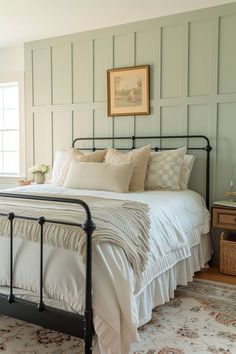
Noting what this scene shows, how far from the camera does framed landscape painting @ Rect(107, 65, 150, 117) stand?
383 centimetres

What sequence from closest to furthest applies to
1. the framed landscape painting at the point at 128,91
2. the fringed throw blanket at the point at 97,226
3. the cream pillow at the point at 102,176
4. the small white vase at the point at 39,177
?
1. the fringed throw blanket at the point at 97,226
2. the cream pillow at the point at 102,176
3. the framed landscape painting at the point at 128,91
4. the small white vase at the point at 39,177

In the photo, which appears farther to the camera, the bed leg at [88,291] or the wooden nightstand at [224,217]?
the wooden nightstand at [224,217]

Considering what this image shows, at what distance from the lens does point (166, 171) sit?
129 inches

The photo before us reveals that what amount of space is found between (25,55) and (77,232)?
141 inches

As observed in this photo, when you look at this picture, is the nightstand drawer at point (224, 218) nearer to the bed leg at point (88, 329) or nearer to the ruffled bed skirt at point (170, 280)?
the ruffled bed skirt at point (170, 280)

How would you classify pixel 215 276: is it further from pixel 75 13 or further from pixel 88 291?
pixel 75 13

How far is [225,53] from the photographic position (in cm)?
344

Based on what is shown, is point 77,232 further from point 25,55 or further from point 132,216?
point 25,55

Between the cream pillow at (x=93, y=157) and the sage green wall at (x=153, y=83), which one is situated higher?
the sage green wall at (x=153, y=83)

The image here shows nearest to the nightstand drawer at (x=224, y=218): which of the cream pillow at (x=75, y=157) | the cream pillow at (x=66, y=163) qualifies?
the cream pillow at (x=75, y=157)

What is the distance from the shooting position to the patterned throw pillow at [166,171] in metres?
3.27

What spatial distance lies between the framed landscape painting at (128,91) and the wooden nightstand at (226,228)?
1.33 m

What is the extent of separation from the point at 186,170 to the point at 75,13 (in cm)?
195

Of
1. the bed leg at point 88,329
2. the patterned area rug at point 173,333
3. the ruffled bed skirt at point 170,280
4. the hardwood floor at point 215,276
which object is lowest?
the hardwood floor at point 215,276
